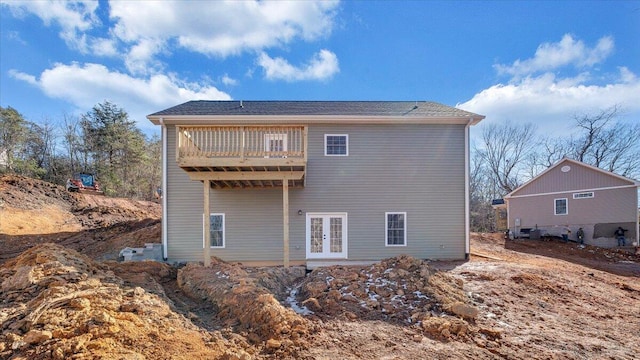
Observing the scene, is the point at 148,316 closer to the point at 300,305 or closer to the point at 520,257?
the point at 300,305

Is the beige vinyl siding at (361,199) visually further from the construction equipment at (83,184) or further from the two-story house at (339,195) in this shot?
the construction equipment at (83,184)

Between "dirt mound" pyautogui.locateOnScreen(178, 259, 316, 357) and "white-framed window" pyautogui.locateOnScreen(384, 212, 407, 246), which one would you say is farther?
"white-framed window" pyautogui.locateOnScreen(384, 212, 407, 246)

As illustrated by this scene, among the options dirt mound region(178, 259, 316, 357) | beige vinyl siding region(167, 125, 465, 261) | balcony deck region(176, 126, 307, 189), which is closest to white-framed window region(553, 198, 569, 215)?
beige vinyl siding region(167, 125, 465, 261)

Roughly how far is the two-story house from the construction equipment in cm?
1542

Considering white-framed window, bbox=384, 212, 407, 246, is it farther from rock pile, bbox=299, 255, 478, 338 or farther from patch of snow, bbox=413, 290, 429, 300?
patch of snow, bbox=413, 290, 429, 300

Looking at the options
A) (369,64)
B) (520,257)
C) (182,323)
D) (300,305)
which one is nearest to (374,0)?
(369,64)

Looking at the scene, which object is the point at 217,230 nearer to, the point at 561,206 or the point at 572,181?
the point at 561,206

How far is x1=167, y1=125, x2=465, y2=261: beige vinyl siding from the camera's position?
413 inches

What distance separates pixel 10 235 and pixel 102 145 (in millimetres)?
12551

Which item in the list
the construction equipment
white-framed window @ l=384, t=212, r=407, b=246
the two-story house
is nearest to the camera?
the two-story house

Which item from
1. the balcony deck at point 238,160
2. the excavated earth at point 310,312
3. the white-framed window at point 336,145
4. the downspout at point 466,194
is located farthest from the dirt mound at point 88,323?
the downspout at point 466,194

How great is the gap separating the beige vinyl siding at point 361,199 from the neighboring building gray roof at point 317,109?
0.53 metres

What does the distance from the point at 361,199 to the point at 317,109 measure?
3.67 m

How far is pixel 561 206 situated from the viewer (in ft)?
58.4
